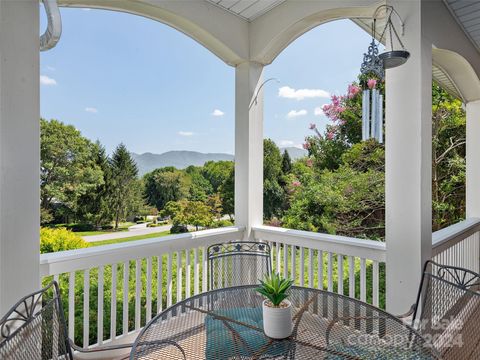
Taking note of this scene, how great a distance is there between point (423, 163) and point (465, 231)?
6.61 ft

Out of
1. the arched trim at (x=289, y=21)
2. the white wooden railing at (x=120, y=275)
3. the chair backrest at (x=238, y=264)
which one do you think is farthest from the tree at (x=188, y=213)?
the arched trim at (x=289, y=21)

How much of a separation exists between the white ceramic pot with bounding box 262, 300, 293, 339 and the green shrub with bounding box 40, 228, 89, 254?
2134 mm

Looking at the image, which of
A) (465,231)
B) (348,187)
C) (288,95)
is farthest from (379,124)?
(288,95)

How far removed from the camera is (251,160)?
3.38 meters

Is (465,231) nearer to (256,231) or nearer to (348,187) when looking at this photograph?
(348,187)

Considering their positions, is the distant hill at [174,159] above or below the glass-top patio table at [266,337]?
above

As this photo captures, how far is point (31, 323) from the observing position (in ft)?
4.04

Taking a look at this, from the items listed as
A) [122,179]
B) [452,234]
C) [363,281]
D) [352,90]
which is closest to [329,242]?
[363,281]

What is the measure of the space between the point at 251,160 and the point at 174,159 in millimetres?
1445

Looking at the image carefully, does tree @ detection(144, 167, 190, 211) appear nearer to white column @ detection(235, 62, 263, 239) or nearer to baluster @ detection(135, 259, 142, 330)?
white column @ detection(235, 62, 263, 239)

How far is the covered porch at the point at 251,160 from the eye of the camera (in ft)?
5.30

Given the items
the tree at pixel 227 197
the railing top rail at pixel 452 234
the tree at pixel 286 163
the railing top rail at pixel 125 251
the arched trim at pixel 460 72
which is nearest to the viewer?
the railing top rail at pixel 125 251

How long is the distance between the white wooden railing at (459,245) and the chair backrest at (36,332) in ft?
9.08

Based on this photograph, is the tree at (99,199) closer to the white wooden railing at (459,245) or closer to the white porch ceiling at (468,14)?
the white wooden railing at (459,245)
